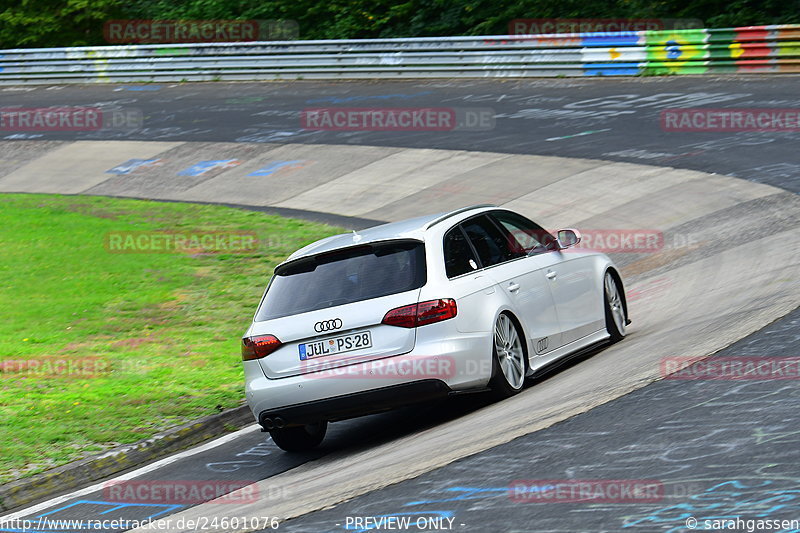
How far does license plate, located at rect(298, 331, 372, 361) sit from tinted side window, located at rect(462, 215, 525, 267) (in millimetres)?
1292

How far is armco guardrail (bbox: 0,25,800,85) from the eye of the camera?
25.0 m

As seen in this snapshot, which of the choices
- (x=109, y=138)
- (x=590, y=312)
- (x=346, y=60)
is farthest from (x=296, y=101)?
(x=590, y=312)

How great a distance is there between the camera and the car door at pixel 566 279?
30.7 ft

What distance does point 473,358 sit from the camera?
26.2 feet

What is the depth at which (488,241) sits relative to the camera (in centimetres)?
905

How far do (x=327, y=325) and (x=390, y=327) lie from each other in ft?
1.46

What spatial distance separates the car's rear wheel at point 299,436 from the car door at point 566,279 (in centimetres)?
214
